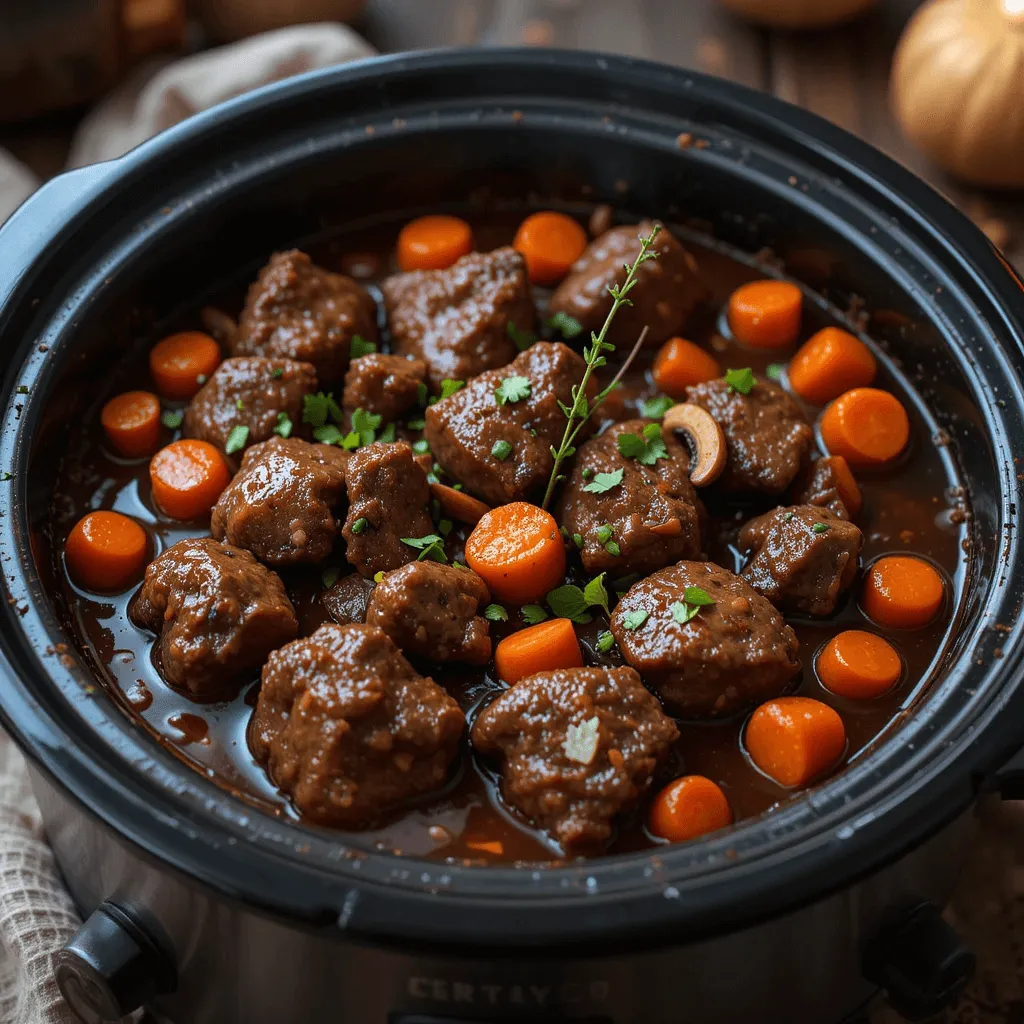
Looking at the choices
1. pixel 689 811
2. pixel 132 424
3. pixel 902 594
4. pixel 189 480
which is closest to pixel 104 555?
pixel 189 480

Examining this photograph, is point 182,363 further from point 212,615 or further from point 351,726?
point 351,726

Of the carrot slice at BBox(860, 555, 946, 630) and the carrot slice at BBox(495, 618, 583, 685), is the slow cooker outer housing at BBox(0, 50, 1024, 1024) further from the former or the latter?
the carrot slice at BBox(495, 618, 583, 685)

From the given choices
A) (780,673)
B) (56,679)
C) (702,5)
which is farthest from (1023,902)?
(702,5)

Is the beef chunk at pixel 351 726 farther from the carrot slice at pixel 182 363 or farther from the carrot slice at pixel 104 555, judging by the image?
the carrot slice at pixel 182 363

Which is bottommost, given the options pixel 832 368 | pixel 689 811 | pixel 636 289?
pixel 689 811

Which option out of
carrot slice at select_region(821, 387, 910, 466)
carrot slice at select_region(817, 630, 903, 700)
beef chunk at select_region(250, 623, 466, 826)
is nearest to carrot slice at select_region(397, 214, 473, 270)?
carrot slice at select_region(821, 387, 910, 466)
